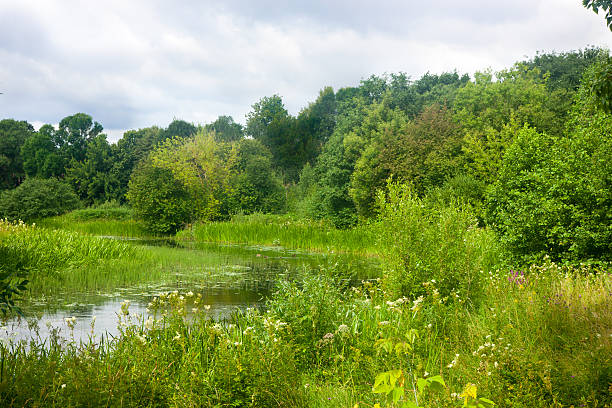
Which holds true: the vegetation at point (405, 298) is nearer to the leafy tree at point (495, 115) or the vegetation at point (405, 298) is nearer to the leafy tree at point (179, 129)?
the leafy tree at point (495, 115)

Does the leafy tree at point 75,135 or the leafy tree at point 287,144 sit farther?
the leafy tree at point 287,144

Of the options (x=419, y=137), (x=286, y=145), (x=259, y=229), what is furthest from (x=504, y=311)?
(x=286, y=145)

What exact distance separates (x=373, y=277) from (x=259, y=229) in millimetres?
11114

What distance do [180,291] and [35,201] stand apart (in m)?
25.6

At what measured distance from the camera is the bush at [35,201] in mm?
28734

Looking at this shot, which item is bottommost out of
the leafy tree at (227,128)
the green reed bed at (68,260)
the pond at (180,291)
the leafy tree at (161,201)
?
the pond at (180,291)

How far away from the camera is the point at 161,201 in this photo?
2684 centimetres

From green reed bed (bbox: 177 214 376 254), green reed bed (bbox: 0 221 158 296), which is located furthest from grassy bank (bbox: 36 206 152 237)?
green reed bed (bbox: 0 221 158 296)

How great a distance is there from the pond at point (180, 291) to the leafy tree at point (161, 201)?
12.0 meters

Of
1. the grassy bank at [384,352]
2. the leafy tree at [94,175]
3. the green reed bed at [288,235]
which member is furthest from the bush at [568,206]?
the leafy tree at [94,175]

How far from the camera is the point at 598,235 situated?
23.5 feet

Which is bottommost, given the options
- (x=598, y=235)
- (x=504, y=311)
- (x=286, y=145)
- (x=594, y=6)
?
(x=504, y=311)

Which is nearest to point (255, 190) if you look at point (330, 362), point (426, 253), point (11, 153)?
point (426, 253)

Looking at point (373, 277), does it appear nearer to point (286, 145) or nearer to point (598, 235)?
point (598, 235)
